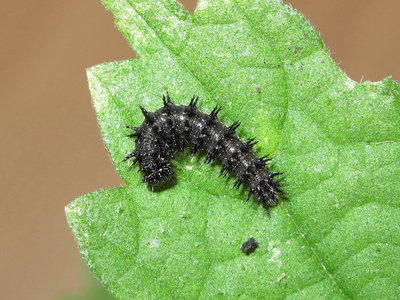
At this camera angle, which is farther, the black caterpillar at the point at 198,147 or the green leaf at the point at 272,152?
the black caterpillar at the point at 198,147

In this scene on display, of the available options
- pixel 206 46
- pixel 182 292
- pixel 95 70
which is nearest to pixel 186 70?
pixel 206 46

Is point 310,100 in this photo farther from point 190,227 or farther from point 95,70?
point 95,70

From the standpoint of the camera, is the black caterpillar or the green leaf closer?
the green leaf

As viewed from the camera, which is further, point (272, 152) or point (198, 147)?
point (198, 147)
